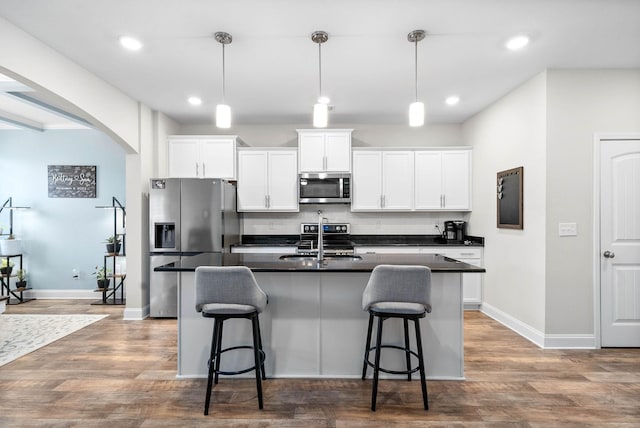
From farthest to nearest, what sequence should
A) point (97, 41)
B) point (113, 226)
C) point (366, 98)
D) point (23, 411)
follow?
point (113, 226) → point (366, 98) → point (97, 41) → point (23, 411)

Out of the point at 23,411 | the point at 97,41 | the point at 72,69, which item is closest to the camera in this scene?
the point at 23,411

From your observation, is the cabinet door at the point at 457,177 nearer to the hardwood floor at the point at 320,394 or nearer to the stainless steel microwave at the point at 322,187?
the stainless steel microwave at the point at 322,187

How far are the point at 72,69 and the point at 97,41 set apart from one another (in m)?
0.61

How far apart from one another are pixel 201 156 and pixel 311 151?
1.52 metres

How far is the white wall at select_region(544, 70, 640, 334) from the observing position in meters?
3.31

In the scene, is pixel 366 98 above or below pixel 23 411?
above

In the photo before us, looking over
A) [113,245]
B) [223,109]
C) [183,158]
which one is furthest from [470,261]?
[113,245]

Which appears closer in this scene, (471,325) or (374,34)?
(374,34)

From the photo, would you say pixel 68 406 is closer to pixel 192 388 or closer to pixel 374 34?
pixel 192 388

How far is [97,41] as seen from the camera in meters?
2.82

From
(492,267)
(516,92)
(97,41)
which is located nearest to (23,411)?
(97,41)

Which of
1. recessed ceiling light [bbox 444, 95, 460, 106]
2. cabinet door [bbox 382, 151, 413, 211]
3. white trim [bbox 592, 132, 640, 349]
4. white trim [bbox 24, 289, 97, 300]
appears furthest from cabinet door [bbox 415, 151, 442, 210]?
white trim [bbox 24, 289, 97, 300]

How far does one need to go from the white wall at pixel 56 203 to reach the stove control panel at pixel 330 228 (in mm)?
2863

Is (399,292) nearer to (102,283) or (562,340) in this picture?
(562,340)
